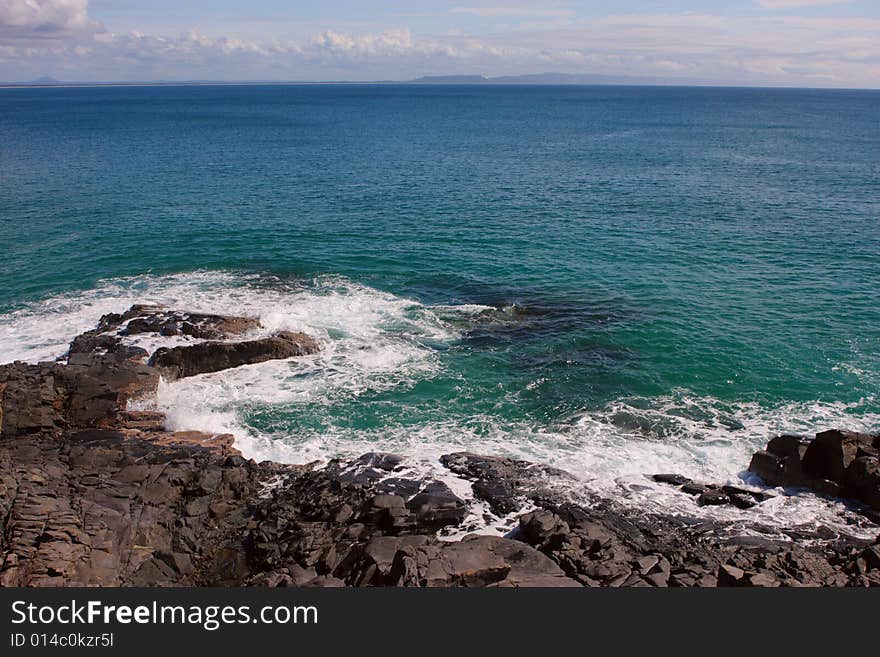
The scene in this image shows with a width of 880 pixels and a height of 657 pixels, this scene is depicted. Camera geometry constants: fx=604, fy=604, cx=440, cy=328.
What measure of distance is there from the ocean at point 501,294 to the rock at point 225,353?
2.73ft

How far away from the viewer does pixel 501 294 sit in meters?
52.1

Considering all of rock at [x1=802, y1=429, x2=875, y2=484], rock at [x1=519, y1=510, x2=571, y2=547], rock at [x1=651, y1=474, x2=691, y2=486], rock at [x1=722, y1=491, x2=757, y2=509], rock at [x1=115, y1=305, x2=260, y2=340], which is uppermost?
rock at [x1=115, y1=305, x2=260, y2=340]

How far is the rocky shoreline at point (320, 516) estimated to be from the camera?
71.3 feet

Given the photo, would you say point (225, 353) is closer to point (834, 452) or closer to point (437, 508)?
point (437, 508)

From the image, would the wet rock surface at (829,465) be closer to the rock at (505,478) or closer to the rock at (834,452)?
the rock at (834,452)

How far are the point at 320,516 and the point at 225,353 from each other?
1812cm

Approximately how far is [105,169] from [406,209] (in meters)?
58.0

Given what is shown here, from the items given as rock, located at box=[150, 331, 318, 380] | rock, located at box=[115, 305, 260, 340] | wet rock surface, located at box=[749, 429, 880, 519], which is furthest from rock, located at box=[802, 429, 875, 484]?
rock, located at box=[115, 305, 260, 340]

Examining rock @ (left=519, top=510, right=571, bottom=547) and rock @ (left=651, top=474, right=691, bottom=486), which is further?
rock @ (left=651, top=474, right=691, bottom=486)

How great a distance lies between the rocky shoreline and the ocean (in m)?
2.10

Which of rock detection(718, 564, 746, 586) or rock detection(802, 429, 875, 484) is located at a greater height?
rock detection(802, 429, 875, 484)

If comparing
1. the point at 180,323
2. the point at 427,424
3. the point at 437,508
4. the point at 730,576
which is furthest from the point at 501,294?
the point at 730,576

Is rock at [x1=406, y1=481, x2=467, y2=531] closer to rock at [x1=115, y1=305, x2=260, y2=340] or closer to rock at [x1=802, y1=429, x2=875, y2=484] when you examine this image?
rock at [x1=802, y1=429, x2=875, y2=484]

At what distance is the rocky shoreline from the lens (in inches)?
855
